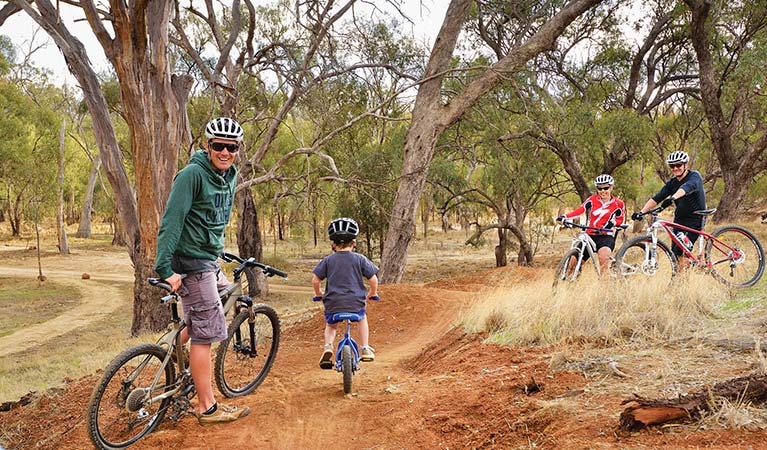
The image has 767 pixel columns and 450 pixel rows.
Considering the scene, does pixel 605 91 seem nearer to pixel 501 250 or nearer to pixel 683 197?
pixel 501 250

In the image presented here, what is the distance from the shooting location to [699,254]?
24.8 feet

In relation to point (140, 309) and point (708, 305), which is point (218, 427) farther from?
point (140, 309)

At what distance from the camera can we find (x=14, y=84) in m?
28.8

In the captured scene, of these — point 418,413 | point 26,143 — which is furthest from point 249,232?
point 26,143

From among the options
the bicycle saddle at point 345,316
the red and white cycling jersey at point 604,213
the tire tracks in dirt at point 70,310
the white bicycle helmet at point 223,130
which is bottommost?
the tire tracks in dirt at point 70,310

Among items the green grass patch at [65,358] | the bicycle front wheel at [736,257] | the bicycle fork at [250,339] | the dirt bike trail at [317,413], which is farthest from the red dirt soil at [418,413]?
the bicycle front wheel at [736,257]

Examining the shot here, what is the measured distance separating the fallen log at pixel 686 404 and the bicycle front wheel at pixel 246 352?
3.14 metres

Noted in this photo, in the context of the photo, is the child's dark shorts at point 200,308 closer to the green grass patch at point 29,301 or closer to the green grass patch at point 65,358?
the green grass patch at point 65,358

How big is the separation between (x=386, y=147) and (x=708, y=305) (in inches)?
683

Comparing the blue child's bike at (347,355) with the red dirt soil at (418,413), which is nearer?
the red dirt soil at (418,413)

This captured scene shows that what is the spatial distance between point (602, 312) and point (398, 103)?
19.2 metres

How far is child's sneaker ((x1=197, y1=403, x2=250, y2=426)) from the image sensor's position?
4.10 meters

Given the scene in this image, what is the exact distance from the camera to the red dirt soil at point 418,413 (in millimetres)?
3080

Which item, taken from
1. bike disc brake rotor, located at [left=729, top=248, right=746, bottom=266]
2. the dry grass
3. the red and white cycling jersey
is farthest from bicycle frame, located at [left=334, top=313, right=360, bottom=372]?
bike disc brake rotor, located at [left=729, top=248, right=746, bottom=266]
